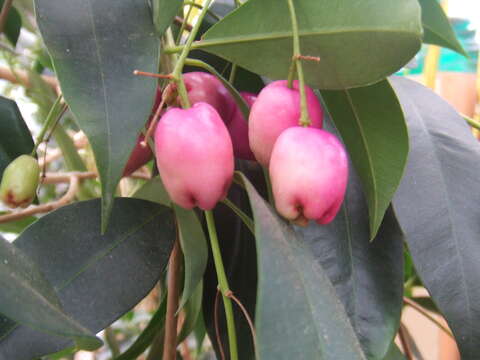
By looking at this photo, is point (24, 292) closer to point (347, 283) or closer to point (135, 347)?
point (347, 283)

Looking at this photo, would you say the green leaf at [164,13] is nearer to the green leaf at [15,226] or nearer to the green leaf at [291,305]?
the green leaf at [291,305]

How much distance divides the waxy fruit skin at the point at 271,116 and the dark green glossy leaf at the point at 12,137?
0.78 ft

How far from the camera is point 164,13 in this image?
1.14 ft

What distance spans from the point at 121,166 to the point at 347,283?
7.7 inches

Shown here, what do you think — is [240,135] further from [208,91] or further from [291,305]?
[291,305]

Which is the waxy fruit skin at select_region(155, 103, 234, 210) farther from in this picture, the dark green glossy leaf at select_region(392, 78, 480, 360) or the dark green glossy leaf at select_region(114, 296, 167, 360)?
the dark green glossy leaf at select_region(114, 296, 167, 360)

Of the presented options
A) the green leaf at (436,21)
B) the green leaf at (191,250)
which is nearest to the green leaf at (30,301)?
the green leaf at (191,250)

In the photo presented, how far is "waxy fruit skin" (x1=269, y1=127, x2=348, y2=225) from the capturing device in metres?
0.29

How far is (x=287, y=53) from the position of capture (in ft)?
1.18

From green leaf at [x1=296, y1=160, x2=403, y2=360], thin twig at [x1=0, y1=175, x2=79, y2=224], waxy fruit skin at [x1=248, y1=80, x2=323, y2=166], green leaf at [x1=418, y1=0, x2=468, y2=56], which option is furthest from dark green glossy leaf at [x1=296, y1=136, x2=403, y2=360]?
thin twig at [x1=0, y1=175, x2=79, y2=224]

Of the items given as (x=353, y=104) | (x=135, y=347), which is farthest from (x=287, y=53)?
(x=135, y=347)

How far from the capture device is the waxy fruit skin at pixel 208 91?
405 millimetres

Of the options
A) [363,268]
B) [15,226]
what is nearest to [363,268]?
[363,268]

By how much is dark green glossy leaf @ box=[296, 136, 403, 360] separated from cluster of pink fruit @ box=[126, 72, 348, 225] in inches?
4.2
